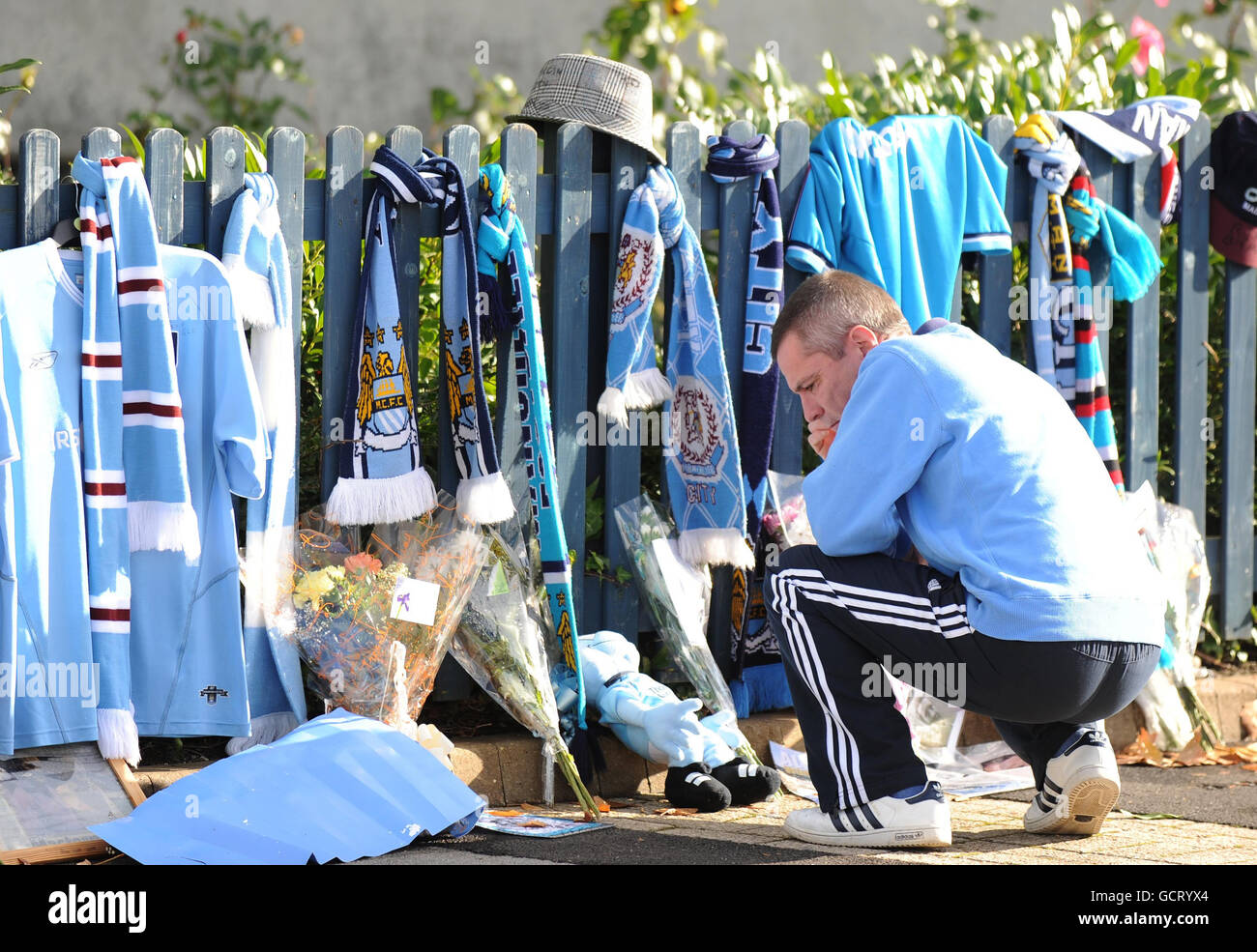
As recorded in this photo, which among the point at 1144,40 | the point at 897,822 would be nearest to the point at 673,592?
the point at 897,822

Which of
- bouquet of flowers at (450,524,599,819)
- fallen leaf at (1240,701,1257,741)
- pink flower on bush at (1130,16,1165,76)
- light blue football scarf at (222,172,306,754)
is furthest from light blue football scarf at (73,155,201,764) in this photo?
pink flower on bush at (1130,16,1165,76)

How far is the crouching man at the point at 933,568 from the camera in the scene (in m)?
3.11

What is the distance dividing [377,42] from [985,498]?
5251 millimetres

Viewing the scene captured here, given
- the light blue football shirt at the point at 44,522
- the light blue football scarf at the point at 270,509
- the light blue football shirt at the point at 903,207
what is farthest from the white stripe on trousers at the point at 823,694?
the light blue football shirt at the point at 44,522

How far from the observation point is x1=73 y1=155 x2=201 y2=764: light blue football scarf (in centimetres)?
364

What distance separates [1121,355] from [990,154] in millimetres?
996

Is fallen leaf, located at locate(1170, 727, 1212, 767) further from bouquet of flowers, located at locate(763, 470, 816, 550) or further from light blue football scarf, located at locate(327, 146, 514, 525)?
light blue football scarf, located at locate(327, 146, 514, 525)

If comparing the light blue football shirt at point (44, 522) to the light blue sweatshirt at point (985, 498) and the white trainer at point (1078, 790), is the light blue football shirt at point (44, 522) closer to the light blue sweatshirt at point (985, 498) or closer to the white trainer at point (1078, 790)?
the light blue sweatshirt at point (985, 498)

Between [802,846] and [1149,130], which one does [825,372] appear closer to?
[802,846]

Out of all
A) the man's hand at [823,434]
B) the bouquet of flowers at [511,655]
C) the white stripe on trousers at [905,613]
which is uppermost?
the man's hand at [823,434]

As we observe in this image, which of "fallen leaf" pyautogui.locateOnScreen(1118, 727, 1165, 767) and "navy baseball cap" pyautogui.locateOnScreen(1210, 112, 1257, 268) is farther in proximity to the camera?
"navy baseball cap" pyautogui.locateOnScreen(1210, 112, 1257, 268)

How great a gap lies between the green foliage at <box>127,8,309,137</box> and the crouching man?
4.68 meters

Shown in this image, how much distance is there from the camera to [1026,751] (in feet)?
11.9

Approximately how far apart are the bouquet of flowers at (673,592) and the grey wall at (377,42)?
3918mm
